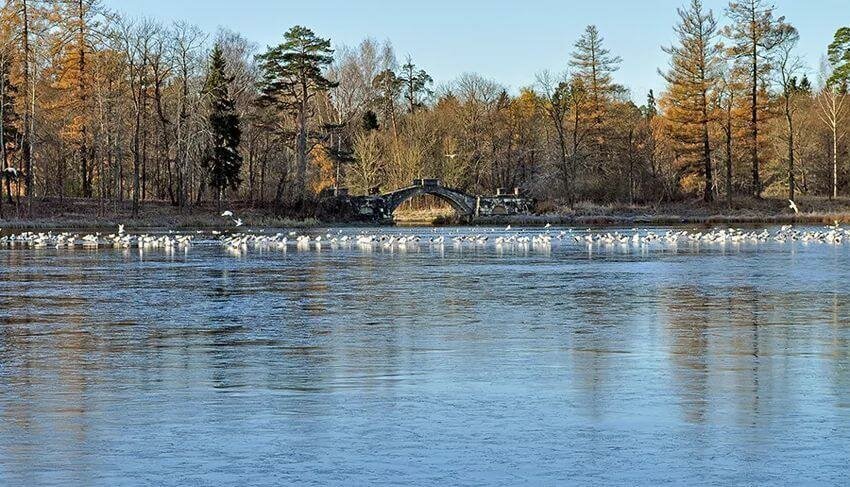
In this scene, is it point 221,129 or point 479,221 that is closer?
point 221,129

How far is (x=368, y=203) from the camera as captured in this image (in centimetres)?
8069

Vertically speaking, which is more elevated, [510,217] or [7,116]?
[7,116]

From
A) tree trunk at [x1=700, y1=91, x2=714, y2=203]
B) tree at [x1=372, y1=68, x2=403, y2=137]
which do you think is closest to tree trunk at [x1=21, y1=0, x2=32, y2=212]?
tree at [x1=372, y1=68, x2=403, y2=137]

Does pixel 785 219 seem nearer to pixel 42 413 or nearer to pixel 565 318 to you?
pixel 565 318

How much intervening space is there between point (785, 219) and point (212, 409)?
231ft

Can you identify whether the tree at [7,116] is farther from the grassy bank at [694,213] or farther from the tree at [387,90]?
the grassy bank at [694,213]

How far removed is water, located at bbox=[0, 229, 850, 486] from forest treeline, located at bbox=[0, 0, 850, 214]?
49934mm

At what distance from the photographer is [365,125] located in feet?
324

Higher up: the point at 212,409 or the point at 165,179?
the point at 165,179

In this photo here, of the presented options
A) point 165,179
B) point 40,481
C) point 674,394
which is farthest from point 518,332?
point 165,179

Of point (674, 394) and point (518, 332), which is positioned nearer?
point (674, 394)

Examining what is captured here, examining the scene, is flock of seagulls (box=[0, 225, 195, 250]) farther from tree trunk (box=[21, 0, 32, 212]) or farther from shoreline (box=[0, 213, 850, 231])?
tree trunk (box=[21, 0, 32, 212])

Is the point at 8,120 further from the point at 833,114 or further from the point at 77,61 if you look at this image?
the point at 833,114

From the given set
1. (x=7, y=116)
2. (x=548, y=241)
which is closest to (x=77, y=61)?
(x=7, y=116)
